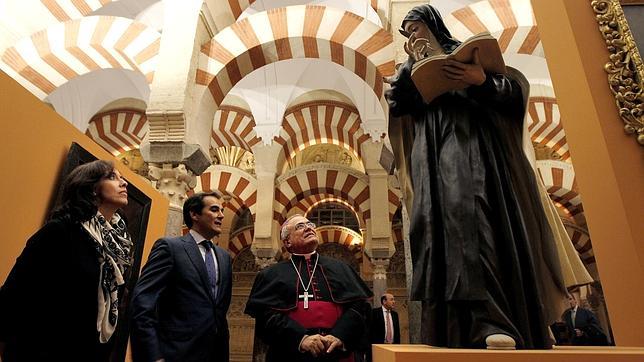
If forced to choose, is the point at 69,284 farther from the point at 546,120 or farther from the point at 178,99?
the point at 546,120

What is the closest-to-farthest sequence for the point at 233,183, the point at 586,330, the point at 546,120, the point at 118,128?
the point at 586,330, the point at 546,120, the point at 233,183, the point at 118,128

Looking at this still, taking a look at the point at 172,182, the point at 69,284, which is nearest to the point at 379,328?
the point at 172,182

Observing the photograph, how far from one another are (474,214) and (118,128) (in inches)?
397

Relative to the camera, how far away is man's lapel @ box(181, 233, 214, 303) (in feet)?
6.50

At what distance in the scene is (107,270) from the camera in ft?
5.17

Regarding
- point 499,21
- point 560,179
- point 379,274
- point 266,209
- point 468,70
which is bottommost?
point 468,70

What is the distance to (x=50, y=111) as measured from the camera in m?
2.18

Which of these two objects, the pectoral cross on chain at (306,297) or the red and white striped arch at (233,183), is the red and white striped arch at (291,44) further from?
the red and white striped arch at (233,183)

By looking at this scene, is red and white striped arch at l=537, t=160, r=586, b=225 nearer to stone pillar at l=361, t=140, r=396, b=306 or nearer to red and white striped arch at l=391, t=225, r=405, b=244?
stone pillar at l=361, t=140, r=396, b=306

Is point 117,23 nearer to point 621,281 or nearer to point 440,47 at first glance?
point 440,47

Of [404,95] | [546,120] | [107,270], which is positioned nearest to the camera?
[107,270]

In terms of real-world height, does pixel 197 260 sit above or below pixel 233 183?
below

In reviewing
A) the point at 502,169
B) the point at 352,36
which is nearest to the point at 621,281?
the point at 502,169

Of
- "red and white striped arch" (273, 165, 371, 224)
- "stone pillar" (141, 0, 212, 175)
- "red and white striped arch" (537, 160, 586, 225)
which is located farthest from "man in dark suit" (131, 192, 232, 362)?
"red and white striped arch" (537, 160, 586, 225)
